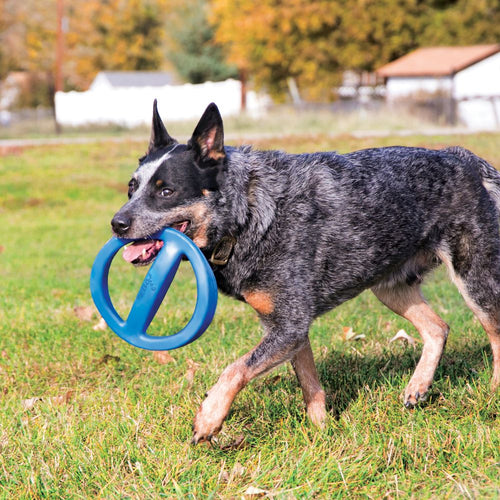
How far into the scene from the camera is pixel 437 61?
40.7 meters

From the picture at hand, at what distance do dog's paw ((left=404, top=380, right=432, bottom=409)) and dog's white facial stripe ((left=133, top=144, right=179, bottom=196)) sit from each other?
73.8 inches

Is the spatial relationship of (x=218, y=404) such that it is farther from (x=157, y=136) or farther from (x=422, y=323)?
(x=422, y=323)

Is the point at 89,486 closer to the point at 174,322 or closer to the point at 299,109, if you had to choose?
the point at 174,322

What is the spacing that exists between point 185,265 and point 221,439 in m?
5.80

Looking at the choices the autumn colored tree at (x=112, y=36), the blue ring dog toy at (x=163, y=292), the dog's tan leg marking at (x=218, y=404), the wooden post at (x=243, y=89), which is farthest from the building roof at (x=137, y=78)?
the dog's tan leg marking at (x=218, y=404)

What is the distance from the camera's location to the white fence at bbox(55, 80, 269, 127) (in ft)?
162

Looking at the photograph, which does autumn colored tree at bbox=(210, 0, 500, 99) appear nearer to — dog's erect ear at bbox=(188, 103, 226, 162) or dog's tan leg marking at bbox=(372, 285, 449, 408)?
dog's tan leg marking at bbox=(372, 285, 449, 408)

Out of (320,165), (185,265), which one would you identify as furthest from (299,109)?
(320,165)

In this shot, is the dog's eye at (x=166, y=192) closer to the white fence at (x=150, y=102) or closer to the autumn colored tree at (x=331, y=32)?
the autumn colored tree at (x=331, y=32)

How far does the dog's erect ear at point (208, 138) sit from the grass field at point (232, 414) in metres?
1.40

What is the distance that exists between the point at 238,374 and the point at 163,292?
2.21ft

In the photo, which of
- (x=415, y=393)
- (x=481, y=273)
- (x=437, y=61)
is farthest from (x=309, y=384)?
(x=437, y=61)

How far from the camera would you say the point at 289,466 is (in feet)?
11.5

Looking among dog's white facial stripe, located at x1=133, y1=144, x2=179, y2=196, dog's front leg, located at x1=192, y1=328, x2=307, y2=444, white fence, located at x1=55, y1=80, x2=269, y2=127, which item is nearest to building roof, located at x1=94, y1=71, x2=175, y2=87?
white fence, located at x1=55, y1=80, x2=269, y2=127
